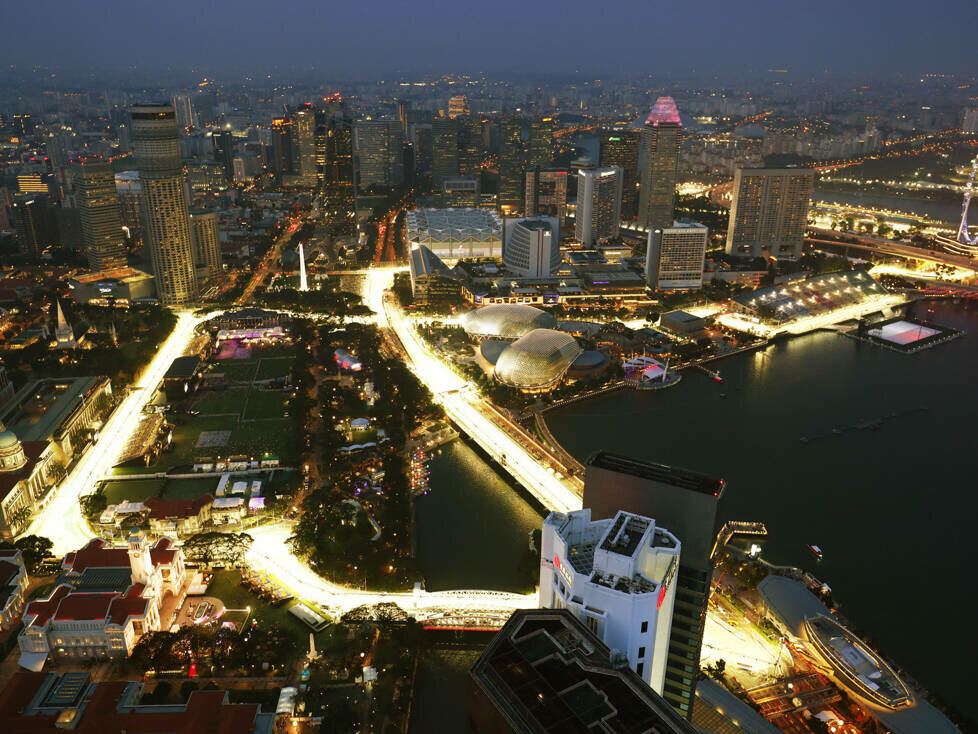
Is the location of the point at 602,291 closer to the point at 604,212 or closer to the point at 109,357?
the point at 604,212

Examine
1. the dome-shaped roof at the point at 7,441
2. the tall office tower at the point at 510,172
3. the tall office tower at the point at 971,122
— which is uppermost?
the tall office tower at the point at 971,122

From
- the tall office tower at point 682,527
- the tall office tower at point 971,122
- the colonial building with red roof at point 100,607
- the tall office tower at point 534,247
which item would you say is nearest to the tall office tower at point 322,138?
the tall office tower at point 534,247

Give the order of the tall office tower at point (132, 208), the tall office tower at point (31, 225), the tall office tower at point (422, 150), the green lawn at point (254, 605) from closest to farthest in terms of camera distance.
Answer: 1. the green lawn at point (254, 605)
2. the tall office tower at point (31, 225)
3. the tall office tower at point (132, 208)
4. the tall office tower at point (422, 150)

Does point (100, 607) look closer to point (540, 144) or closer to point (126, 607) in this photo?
point (126, 607)

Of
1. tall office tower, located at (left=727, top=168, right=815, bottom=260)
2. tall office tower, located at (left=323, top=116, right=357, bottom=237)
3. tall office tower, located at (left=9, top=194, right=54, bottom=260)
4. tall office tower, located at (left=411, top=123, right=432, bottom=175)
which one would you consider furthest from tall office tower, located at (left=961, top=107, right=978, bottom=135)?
tall office tower, located at (left=9, top=194, right=54, bottom=260)

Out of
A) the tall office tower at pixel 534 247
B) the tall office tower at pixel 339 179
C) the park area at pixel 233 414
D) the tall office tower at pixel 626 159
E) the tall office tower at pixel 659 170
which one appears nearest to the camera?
the park area at pixel 233 414

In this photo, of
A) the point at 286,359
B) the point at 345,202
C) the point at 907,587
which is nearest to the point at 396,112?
the point at 345,202

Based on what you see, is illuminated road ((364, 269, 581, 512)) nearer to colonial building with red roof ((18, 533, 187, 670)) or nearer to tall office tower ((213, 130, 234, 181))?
colonial building with red roof ((18, 533, 187, 670))

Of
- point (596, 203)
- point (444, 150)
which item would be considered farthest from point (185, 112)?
point (596, 203)

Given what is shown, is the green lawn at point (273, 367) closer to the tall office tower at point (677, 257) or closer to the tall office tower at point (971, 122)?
the tall office tower at point (677, 257)
